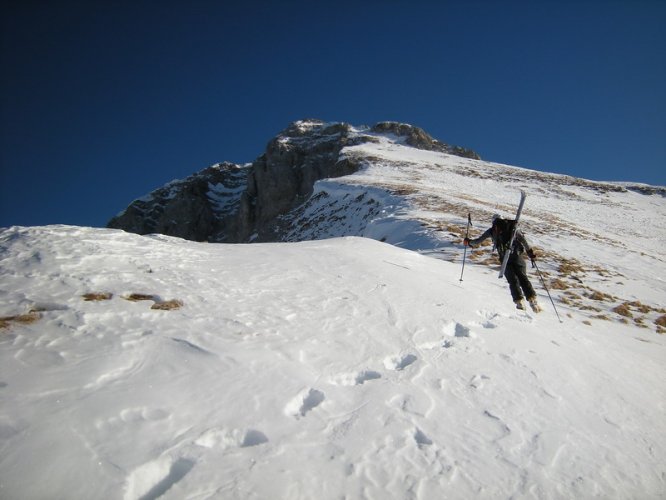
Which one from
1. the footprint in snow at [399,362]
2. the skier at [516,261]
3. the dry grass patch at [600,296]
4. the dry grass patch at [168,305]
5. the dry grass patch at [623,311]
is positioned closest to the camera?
the footprint in snow at [399,362]

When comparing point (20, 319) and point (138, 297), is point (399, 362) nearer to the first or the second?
point (138, 297)

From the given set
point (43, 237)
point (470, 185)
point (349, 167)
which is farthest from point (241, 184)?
point (43, 237)

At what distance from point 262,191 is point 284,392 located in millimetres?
73666

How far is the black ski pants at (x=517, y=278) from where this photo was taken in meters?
8.25

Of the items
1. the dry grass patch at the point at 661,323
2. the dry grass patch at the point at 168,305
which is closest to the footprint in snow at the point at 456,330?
the dry grass patch at the point at 168,305

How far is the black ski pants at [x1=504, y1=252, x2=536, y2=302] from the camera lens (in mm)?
8250

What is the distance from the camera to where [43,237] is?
620 cm

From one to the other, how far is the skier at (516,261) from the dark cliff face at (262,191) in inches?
1743

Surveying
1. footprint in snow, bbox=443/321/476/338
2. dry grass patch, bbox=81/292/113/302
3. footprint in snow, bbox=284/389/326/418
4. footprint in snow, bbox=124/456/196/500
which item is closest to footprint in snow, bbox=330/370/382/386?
footprint in snow, bbox=284/389/326/418

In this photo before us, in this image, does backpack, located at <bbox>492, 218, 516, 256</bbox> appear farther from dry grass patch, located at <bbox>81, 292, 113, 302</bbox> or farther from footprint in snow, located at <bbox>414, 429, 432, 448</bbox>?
dry grass patch, located at <bbox>81, 292, 113, 302</bbox>

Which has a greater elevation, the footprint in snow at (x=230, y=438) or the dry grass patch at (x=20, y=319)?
the dry grass patch at (x=20, y=319)

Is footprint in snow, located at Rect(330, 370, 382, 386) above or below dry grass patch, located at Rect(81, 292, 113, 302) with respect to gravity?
below

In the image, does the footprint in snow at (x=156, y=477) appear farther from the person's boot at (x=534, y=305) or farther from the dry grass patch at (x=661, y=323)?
the dry grass patch at (x=661, y=323)

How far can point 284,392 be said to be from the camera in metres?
3.78
